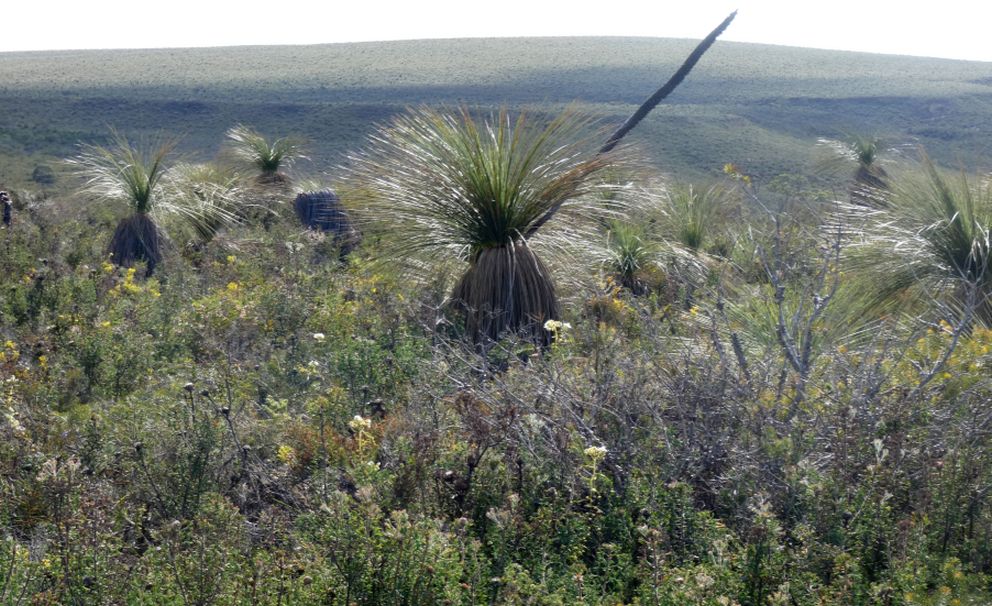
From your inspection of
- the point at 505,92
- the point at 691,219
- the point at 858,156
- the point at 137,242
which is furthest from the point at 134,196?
the point at 505,92

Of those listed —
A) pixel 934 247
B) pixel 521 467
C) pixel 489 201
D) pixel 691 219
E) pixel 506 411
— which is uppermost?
pixel 489 201

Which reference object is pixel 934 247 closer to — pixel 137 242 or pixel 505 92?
pixel 137 242

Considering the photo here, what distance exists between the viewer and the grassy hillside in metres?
37.9

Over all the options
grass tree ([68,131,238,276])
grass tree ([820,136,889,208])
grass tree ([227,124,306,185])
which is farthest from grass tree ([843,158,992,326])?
grass tree ([227,124,306,185])

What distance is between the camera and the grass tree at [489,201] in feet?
20.8

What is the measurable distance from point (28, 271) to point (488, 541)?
7.52 meters

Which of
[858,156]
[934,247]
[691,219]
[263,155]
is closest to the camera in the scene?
[934,247]

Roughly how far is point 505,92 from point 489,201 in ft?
151

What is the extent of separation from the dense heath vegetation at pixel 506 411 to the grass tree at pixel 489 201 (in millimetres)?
22

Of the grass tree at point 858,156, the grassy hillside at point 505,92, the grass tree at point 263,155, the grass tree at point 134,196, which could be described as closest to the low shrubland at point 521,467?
the grass tree at point 134,196

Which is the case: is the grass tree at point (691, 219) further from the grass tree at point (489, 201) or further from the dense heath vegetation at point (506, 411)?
the grass tree at point (489, 201)

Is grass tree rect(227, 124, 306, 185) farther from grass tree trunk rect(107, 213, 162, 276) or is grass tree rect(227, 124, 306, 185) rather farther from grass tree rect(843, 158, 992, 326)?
grass tree rect(843, 158, 992, 326)

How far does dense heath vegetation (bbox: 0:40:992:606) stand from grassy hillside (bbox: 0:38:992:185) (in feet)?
75.0

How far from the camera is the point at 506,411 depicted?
3.90 metres
